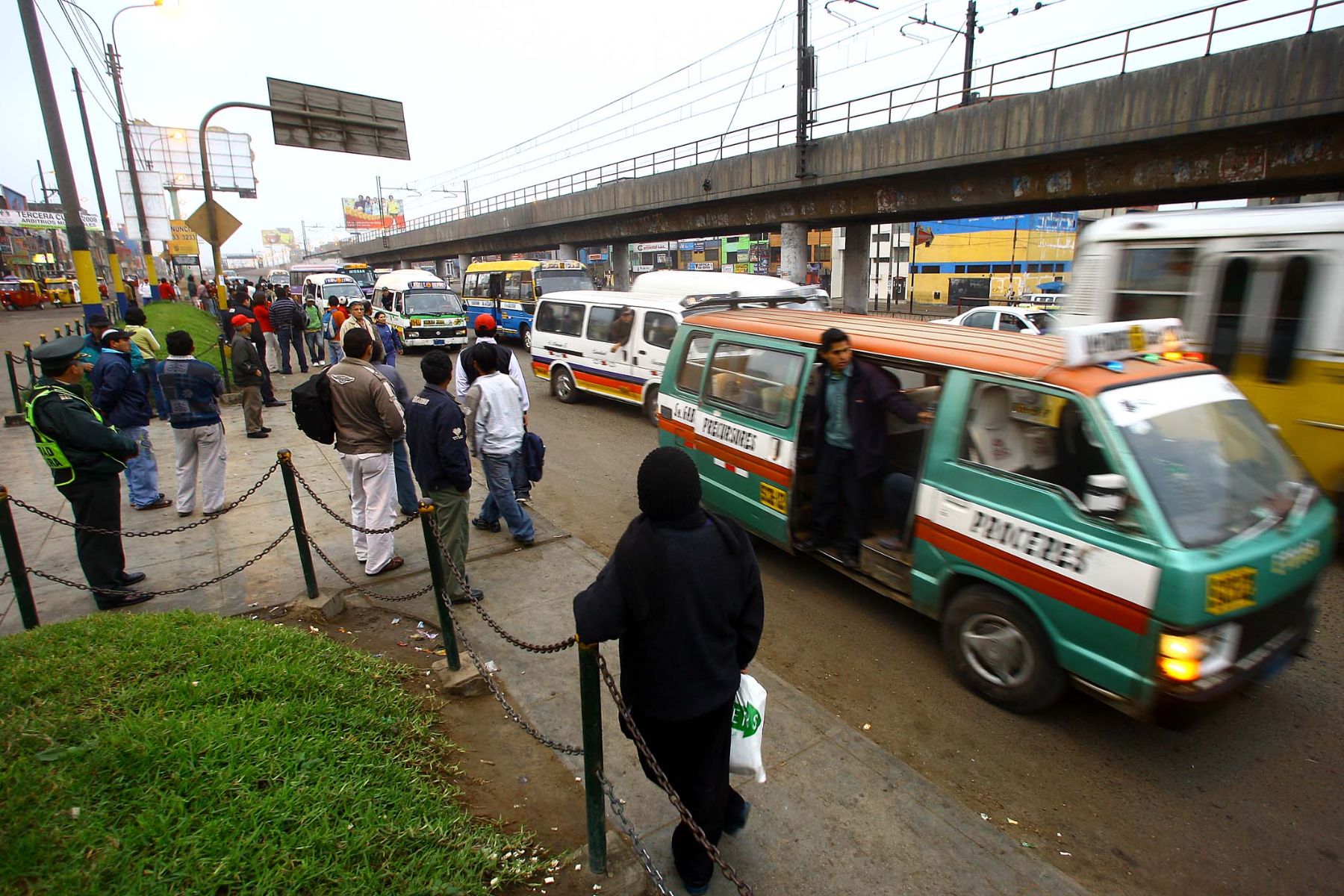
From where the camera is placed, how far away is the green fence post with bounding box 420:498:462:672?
12.5 feet

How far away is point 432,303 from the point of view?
65.7 ft

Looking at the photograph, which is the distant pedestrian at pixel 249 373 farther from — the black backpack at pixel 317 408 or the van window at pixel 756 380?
the van window at pixel 756 380

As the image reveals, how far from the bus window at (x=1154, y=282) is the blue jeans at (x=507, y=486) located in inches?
265

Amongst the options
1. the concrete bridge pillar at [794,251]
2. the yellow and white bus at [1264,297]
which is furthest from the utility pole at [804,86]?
the yellow and white bus at [1264,297]

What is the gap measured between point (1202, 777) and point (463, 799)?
3680 mm

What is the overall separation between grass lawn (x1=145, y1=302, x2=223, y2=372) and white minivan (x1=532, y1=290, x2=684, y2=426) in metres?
8.17

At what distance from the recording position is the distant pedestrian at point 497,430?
583 centimetres

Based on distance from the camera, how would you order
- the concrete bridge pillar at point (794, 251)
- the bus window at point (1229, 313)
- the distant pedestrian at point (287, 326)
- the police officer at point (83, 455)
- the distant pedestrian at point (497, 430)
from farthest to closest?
the concrete bridge pillar at point (794, 251) → the distant pedestrian at point (287, 326) → the bus window at point (1229, 313) → the distant pedestrian at point (497, 430) → the police officer at point (83, 455)

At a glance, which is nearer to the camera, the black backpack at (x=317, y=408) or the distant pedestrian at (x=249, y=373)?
the black backpack at (x=317, y=408)

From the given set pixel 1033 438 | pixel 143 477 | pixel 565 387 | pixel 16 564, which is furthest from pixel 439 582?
pixel 565 387

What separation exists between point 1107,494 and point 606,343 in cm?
969

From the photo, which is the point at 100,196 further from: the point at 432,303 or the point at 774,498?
the point at 774,498

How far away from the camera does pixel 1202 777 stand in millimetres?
3459

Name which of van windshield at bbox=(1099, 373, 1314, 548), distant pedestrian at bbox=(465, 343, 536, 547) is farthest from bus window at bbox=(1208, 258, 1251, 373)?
distant pedestrian at bbox=(465, 343, 536, 547)
